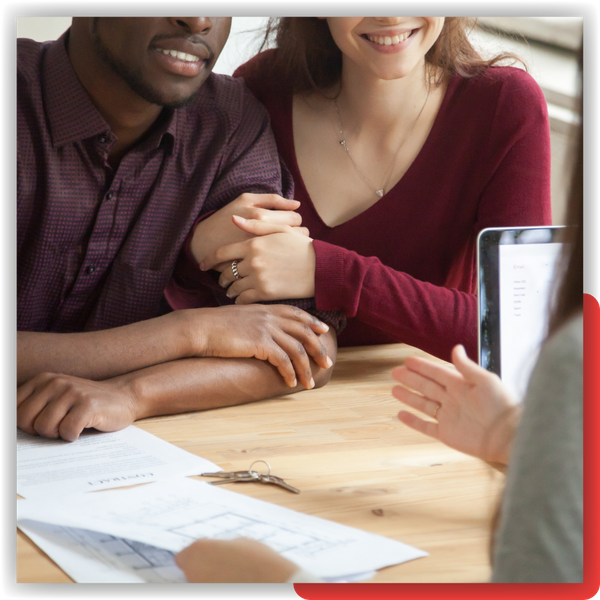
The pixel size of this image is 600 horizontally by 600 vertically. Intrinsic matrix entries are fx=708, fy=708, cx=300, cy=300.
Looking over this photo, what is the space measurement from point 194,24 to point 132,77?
0.17 meters

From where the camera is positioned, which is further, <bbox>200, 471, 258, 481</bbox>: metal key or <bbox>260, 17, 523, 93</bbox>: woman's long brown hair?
<bbox>260, 17, 523, 93</bbox>: woman's long brown hair

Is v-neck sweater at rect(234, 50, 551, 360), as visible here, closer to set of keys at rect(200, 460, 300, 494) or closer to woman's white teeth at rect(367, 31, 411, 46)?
woman's white teeth at rect(367, 31, 411, 46)

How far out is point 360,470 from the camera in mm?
646

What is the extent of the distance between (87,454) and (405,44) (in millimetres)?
→ 662

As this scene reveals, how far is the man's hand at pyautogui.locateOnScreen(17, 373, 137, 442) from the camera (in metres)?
0.68

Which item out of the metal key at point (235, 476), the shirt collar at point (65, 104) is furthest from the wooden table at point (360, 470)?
the shirt collar at point (65, 104)

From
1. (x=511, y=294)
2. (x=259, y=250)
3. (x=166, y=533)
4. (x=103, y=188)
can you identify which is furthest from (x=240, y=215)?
(x=166, y=533)

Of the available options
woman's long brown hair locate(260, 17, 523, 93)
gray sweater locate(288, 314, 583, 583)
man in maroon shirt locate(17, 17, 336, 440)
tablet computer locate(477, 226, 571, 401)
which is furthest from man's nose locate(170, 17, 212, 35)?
gray sweater locate(288, 314, 583, 583)

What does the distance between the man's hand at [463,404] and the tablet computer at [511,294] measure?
0.13 meters

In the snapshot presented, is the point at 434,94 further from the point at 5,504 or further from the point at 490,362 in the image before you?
the point at 5,504

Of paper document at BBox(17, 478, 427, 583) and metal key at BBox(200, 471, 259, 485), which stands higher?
paper document at BBox(17, 478, 427, 583)

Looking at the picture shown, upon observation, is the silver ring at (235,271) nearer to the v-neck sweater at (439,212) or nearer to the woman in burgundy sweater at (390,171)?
the woman in burgundy sweater at (390,171)

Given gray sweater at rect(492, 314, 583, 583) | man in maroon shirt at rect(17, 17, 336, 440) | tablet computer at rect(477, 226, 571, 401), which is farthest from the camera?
man in maroon shirt at rect(17, 17, 336, 440)

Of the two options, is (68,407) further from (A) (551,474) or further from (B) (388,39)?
(B) (388,39)
